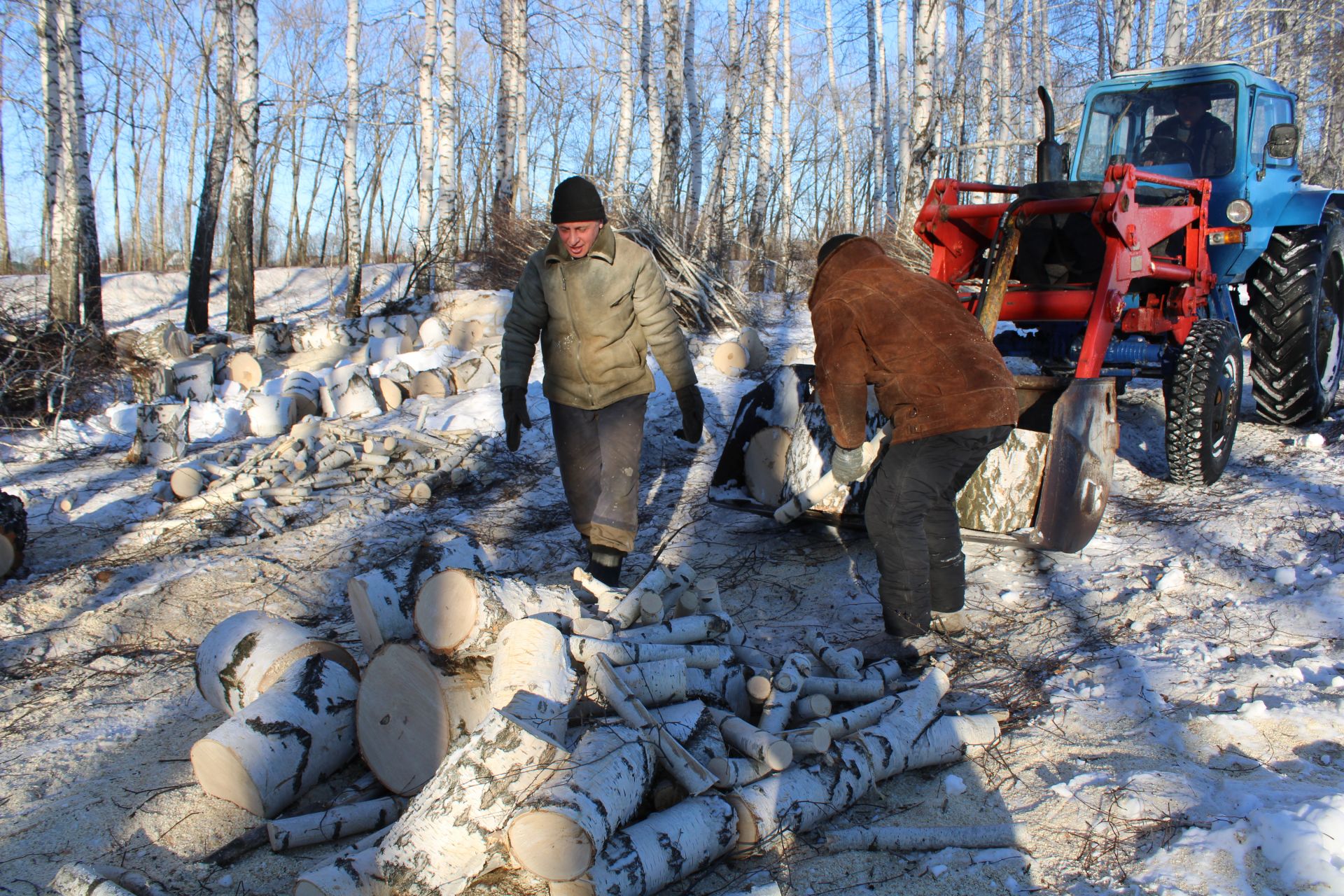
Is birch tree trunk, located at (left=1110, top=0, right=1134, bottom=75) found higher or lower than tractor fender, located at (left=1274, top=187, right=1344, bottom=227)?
higher

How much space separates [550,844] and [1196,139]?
6.54m

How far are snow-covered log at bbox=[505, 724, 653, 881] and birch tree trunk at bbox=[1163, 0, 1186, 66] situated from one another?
44.0 feet

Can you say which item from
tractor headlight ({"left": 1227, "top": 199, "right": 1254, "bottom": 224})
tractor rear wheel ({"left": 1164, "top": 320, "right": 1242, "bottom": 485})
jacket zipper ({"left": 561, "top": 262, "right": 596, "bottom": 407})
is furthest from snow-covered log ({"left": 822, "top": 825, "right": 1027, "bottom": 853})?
tractor headlight ({"left": 1227, "top": 199, "right": 1254, "bottom": 224})

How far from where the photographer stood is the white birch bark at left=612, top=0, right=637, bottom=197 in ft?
40.2

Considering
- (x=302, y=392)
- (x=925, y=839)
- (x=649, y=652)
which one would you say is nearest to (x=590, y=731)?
(x=649, y=652)

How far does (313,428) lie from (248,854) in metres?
4.85

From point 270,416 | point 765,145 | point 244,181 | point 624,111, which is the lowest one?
point 270,416

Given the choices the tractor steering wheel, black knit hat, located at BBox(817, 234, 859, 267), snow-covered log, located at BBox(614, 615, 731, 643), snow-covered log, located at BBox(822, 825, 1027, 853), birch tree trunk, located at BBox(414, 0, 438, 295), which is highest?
birch tree trunk, located at BBox(414, 0, 438, 295)

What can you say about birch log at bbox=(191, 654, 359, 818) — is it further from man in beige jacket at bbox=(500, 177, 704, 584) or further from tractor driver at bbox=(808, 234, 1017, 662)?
tractor driver at bbox=(808, 234, 1017, 662)

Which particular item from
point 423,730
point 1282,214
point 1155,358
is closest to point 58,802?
point 423,730

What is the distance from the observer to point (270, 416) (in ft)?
24.8

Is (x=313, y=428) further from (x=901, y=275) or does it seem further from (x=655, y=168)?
(x=655, y=168)

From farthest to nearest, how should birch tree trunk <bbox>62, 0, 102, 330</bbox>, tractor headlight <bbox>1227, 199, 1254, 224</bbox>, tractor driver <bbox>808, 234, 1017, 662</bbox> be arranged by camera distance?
birch tree trunk <bbox>62, 0, 102, 330</bbox> < tractor headlight <bbox>1227, 199, 1254, 224</bbox> < tractor driver <bbox>808, 234, 1017, 662</bbox>

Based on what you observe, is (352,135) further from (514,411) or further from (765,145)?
(514,411)
